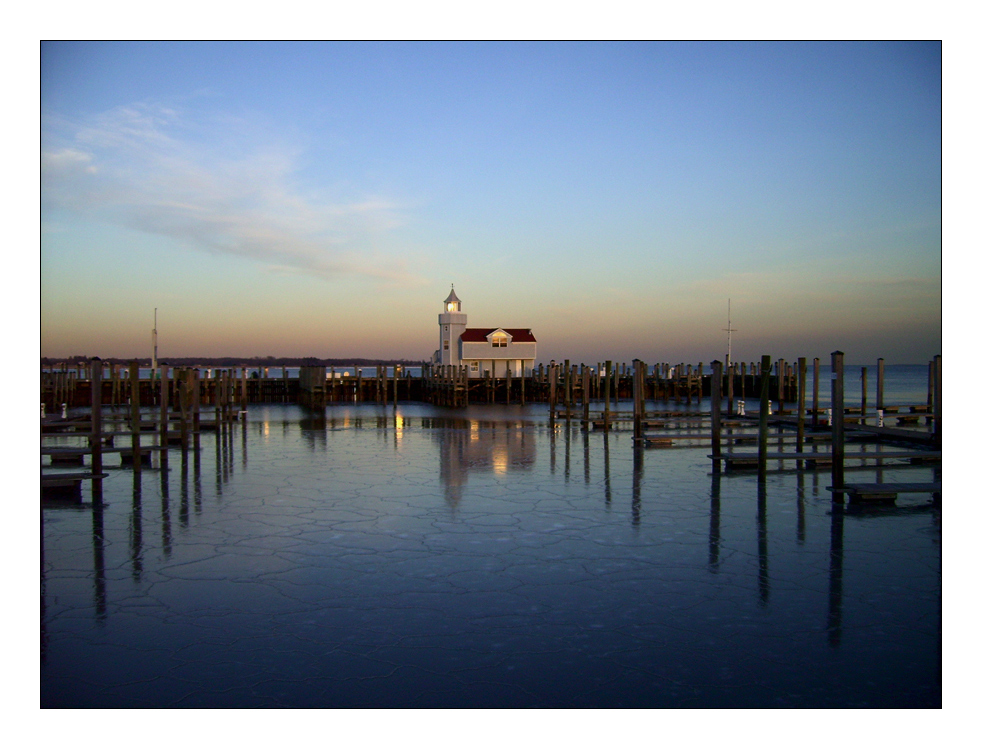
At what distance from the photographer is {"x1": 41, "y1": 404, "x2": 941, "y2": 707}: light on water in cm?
505

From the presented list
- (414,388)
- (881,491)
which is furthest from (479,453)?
(414,388)

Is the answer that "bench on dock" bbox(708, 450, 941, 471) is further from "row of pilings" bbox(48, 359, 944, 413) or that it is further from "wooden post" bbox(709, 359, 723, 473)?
"row of pilings" bbox(48, 359, 944, 413)

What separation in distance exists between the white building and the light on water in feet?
155

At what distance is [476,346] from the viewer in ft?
198

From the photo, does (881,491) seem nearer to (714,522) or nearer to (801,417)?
(714,522)

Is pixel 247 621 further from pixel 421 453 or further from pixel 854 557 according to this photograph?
pixel 421 453

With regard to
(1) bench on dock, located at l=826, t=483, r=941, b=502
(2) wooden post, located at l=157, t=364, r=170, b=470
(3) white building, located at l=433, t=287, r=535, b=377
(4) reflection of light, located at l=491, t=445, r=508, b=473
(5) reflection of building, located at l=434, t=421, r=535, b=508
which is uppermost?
(3) white building, located at l=433, t=287, r=535, b=377

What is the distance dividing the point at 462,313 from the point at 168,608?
5488 cm

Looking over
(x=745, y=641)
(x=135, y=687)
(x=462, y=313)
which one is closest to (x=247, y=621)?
(x=135, y=687)

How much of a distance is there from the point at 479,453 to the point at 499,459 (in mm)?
1354

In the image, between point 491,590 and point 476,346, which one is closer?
point 491,590

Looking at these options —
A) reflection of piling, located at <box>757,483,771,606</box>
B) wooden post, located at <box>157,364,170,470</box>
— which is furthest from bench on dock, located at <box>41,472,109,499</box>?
reflection of piling, located at <box>757,483,771,606</box>

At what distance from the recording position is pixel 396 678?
5.14 metres
